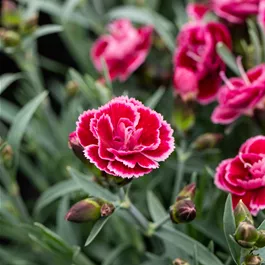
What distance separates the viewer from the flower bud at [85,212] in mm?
771

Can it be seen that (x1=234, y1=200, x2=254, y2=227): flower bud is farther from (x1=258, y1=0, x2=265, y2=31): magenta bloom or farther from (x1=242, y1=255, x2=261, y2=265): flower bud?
(x1=258, y1=0, x2=265, y2=31): magenta bloom

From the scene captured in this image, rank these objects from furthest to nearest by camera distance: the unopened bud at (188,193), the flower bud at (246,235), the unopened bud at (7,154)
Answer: the unopened bud at (7,154) < the unopened bud at (188,193) < the flower bud at (246,235)

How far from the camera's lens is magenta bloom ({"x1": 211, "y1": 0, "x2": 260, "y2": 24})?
3.55 ft

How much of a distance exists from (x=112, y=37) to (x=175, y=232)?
578 millimetres

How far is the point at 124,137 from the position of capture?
72 centimetres

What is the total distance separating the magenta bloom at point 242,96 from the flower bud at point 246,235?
11.3 inches

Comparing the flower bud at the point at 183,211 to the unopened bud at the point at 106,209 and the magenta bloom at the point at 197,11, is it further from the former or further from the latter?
the magenta bloom at the point at 197,11

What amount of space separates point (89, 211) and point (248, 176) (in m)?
0.24

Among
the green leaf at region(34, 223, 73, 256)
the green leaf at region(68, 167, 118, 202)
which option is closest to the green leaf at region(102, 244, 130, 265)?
the green leaf at region(34, 223, 73, 256)

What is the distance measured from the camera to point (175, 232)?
2.82 feet

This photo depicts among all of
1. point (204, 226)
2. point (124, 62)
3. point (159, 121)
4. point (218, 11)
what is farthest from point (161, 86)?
point (159, 121)

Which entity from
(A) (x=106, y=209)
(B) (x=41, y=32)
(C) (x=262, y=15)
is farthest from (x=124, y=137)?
(B) (x=41, y=32)

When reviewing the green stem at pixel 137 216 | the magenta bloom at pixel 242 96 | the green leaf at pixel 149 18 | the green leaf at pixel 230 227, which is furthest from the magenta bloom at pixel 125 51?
the green leaf at pixel 230 227

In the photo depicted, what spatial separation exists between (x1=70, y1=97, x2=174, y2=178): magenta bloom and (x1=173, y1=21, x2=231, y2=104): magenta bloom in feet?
1.02
